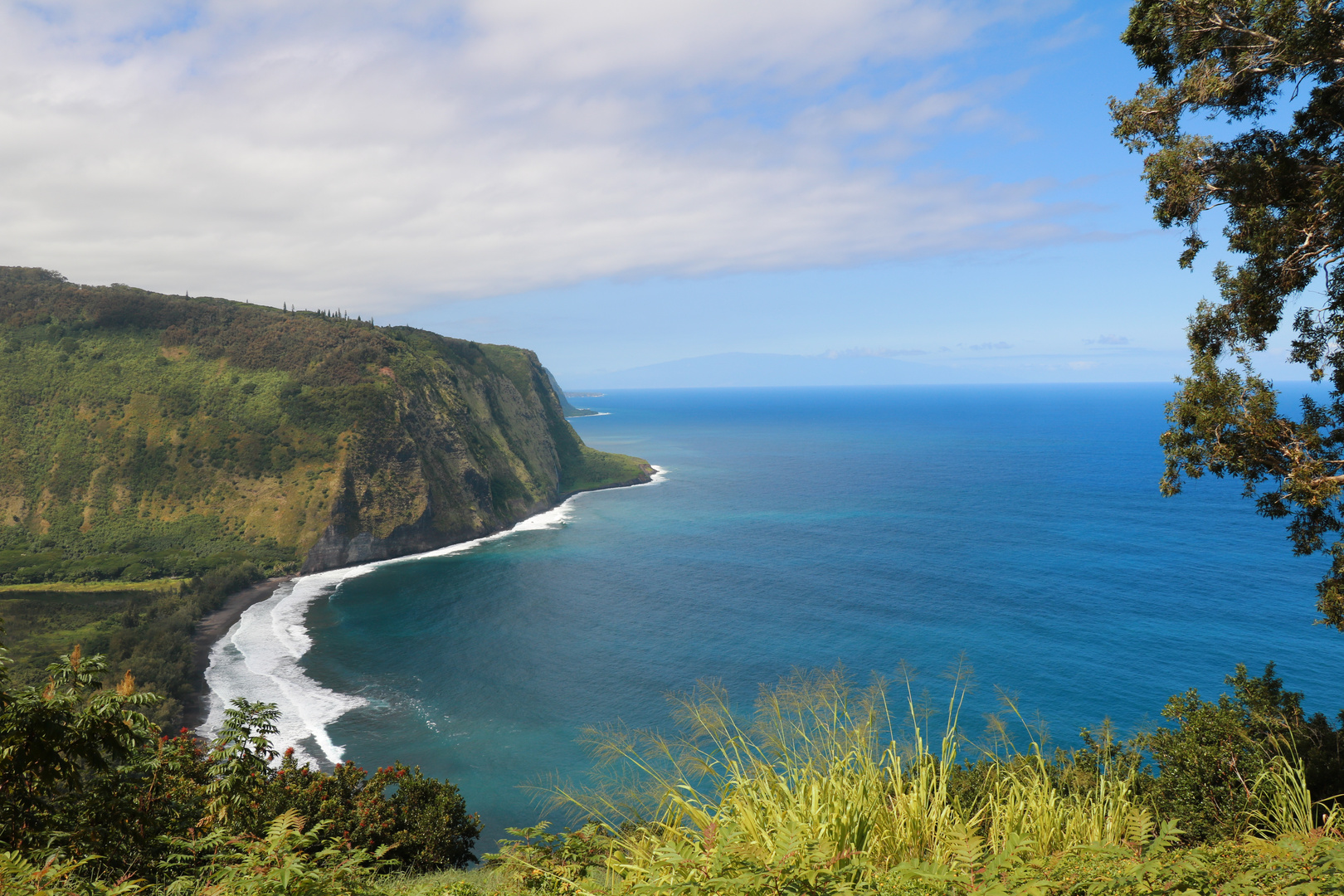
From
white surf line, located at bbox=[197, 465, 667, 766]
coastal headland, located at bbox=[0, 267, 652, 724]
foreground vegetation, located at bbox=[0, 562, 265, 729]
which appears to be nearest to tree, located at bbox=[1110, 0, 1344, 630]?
white surf line, located at bbox=[197, 465, 667, 766]

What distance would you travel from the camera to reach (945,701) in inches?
1663

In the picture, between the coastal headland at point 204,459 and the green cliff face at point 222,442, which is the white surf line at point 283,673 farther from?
the green cliff face at point 222,442

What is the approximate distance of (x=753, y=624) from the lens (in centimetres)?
6084

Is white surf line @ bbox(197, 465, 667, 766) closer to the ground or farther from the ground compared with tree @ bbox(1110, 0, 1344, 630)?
closer to the ground

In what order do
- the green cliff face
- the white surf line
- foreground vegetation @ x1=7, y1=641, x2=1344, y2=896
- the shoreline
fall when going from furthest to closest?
the green cliff face
the shoreline
the white surf line
foreground vegetation @ x1=7, y1=641, x2=1344, y2=896

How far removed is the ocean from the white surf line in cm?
30

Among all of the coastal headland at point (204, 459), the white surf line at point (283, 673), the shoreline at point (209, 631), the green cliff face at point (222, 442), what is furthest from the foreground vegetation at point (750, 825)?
the green cliff face at point (222, 442)

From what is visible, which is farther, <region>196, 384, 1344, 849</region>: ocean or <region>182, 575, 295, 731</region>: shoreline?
<region>182, 575, 295, 731</region>: shoreline

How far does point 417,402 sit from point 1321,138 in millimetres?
115529

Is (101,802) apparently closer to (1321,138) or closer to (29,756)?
(29,756)

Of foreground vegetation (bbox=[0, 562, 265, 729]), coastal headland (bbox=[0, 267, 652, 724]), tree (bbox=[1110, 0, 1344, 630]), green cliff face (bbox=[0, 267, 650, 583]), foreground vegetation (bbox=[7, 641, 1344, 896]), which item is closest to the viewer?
foreground vegetation (bbox=[7, 641, 1344, 896])

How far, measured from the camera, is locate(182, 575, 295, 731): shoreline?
48500mm

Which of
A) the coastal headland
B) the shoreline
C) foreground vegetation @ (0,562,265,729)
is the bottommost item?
the shoreline

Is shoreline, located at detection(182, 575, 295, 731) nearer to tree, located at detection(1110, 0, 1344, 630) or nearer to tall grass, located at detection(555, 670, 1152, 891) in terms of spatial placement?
tall grass, located at detection(555, 670, 1152, 891)
